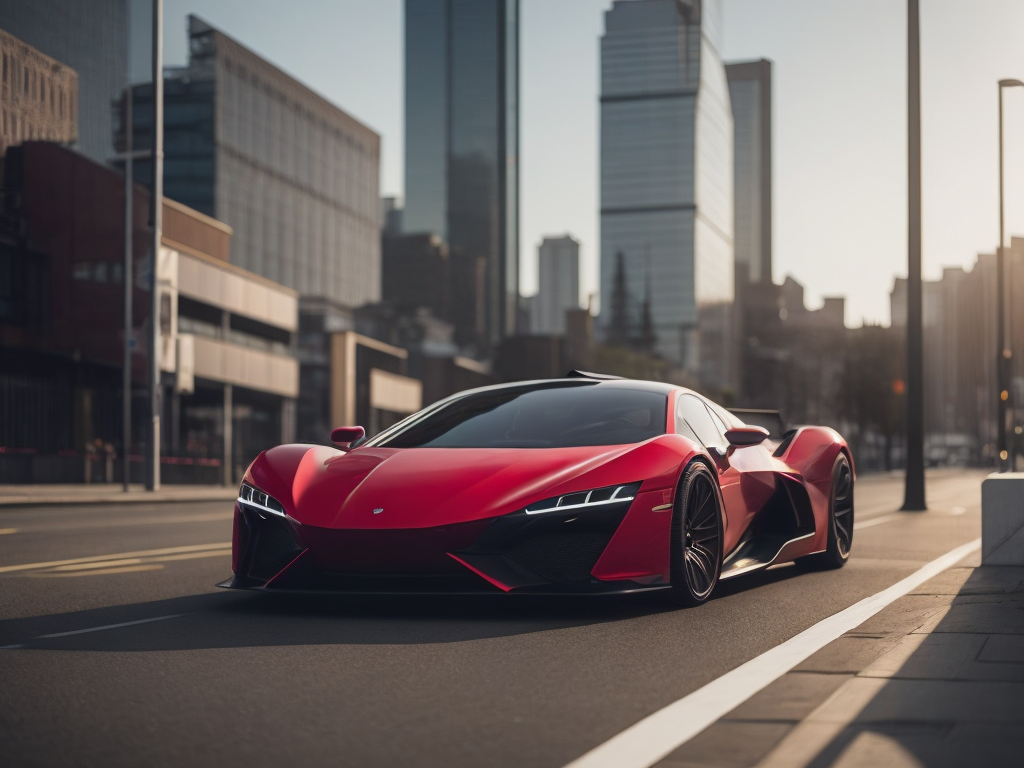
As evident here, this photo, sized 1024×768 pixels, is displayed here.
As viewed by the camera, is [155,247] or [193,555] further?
[155,247]

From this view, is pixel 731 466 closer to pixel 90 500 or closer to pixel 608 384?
pixel 608 384

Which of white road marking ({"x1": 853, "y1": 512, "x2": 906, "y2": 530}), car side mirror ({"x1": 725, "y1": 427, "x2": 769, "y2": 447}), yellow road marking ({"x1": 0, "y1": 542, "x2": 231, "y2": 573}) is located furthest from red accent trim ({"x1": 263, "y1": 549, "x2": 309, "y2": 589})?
white road marking ({"x1": 853, "y1": 512, "x2": 906, "y2": 530})

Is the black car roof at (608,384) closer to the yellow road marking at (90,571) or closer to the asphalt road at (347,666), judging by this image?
the asphalt road at (347,666)

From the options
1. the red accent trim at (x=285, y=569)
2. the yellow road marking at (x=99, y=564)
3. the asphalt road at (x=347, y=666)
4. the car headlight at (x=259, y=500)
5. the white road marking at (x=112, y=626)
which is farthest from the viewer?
the yellow road marking at (x=99, y=564)

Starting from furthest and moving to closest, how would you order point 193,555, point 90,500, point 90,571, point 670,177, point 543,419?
point 670,177 → point 90,500 → point 193,555 → point 90,571 → point 543,419

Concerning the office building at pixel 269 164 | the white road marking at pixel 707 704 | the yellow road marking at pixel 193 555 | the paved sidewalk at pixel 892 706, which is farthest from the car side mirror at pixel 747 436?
the office building at pixel 269 164

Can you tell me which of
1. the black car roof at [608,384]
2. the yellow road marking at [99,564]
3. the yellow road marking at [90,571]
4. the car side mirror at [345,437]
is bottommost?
the yellow road marking at [99,564]

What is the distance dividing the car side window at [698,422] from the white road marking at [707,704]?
4.64 feet

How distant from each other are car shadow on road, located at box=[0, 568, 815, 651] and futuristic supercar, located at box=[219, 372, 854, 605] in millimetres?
165

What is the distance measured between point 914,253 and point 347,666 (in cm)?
1660

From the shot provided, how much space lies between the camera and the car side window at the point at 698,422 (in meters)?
7.50

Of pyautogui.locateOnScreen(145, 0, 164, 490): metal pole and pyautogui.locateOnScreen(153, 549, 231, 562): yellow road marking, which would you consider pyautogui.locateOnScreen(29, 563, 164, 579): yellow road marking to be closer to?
pyautogui.locateOnScreen(153, 549, 231, 562): yellow road marking

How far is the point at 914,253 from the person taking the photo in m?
19.8

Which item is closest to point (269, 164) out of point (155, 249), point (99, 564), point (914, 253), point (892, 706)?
point (155, 249)
